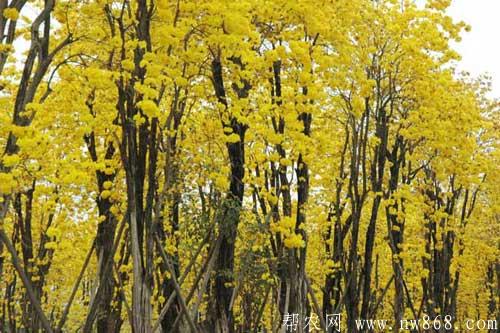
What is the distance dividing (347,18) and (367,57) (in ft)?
3.69

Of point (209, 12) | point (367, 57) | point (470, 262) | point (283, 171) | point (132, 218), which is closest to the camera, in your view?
point (209, 12)

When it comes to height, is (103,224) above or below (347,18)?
below

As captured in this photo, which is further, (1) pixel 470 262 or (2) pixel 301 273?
(1) pixel 470 262

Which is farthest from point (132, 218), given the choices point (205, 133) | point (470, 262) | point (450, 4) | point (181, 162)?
point (470, 262)

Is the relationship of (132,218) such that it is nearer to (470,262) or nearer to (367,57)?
(367,57)

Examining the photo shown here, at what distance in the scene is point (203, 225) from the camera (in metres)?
10.6

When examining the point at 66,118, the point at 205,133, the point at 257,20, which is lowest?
the point at 66,118

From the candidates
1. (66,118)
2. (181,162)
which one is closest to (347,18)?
(181,162)

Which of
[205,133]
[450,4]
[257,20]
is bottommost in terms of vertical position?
[205,133]

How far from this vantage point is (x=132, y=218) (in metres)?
8.15

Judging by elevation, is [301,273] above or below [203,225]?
below

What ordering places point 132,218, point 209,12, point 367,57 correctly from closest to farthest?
point 209,12 < point 132,218 < point 367,57

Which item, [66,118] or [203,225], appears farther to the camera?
[203,225]

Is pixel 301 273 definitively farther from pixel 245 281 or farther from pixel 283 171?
pixel 283 171
